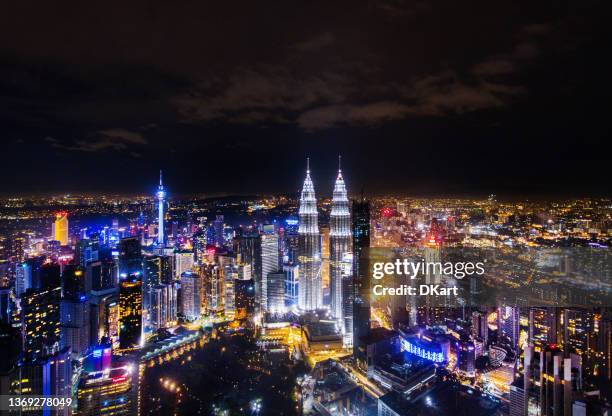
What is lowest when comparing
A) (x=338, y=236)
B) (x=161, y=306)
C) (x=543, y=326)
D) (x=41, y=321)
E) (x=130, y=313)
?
(x=161, y=306)

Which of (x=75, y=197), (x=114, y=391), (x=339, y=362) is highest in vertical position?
(x=75, y=197)

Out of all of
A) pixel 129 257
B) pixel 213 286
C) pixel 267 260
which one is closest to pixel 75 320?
pixel 129 257

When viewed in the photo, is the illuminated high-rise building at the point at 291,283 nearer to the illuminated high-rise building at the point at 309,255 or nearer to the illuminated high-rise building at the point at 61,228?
the illuminated high-rise building at the point at 309,255

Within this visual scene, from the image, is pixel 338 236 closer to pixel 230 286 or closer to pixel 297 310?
pixel 297 310

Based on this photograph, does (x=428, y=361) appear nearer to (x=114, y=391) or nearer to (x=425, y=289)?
(x=425, y=289)

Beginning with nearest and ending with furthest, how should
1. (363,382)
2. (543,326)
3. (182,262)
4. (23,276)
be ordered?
(543,326), (363,382), (23,276), (182,262)

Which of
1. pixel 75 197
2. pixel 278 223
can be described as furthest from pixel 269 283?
pixel 75 197

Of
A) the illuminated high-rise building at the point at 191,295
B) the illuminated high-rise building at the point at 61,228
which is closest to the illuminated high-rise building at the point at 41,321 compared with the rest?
the illuminated high-rise building at the point at 61,228

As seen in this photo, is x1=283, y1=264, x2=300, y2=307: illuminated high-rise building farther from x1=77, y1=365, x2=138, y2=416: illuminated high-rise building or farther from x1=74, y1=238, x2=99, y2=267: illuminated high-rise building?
x1=77, y1=365, x2=138, y2=416: illuminated high-rise building
